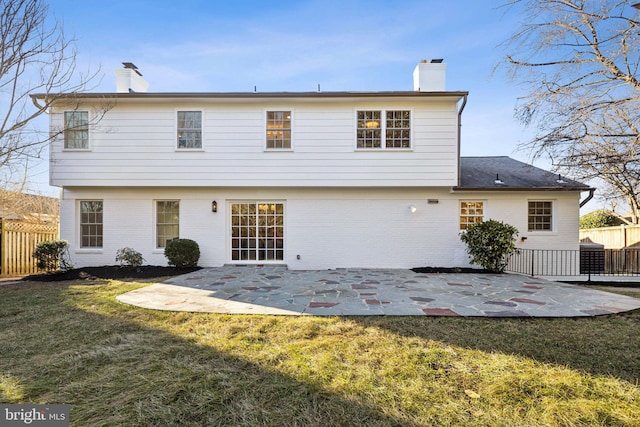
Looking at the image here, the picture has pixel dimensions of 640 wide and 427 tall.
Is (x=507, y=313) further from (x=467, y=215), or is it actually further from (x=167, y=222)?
(x=167, y=222)

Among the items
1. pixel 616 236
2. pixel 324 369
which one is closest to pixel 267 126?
pixel 324 369

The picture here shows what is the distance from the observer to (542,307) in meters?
5.13

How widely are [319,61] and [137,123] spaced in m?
6.90

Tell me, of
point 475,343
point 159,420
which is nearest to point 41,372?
point 159,420

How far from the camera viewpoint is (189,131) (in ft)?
32.6

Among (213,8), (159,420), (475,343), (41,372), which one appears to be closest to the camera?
(159,420)

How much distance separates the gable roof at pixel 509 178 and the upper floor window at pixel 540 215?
683 mm

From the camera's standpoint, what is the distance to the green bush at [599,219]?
17719 mm

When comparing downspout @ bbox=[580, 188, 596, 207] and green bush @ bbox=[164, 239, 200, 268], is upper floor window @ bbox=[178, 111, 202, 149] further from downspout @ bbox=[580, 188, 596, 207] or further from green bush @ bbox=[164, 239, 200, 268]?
downspout @ bbox=[580, 188, 596, 207]

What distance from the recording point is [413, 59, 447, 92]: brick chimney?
10258mm

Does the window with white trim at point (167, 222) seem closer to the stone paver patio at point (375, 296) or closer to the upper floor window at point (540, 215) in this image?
the stone paver patio at point (375, 296)

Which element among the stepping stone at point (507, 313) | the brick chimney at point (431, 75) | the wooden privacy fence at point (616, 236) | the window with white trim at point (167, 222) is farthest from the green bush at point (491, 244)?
the window with white trim at point (167, 222)

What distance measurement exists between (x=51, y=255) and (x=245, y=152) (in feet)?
21.9

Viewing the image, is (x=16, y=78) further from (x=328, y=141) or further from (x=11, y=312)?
(x=328, y=141)
